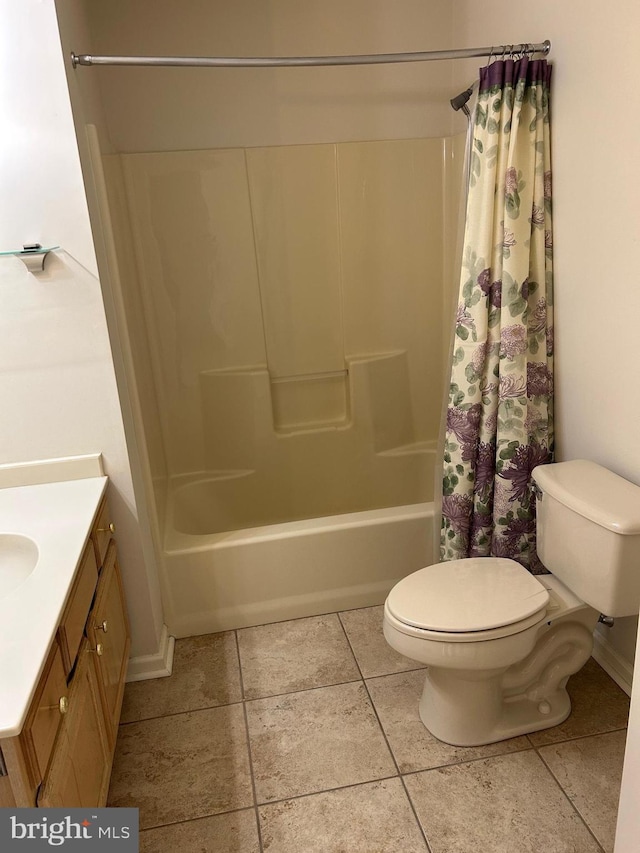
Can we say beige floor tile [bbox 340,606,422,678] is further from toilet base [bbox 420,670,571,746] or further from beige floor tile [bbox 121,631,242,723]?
beige floor tile [bbox 121,631,242,723]

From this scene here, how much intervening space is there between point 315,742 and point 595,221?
1.70 meters

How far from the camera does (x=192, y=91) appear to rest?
251cm

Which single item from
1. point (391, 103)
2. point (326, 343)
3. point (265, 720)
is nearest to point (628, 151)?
point (391, 103)

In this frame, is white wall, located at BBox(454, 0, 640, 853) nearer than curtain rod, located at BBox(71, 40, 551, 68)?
Yes

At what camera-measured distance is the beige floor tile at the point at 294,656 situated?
2.13m

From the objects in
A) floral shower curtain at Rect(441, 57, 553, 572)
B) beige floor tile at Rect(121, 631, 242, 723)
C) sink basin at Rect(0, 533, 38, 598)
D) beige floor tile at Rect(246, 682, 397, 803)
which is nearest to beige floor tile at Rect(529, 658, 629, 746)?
floral shower curtain at Rect(441, 57, 553, 572)

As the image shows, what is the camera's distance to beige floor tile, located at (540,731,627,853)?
1.61 m

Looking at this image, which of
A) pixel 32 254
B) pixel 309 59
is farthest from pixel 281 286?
pixel 32 254

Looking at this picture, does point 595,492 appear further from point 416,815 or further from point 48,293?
point 48,293

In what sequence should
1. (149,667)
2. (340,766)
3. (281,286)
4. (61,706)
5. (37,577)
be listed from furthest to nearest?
(281,286)
(149,667)
(340,766)
(37,577)
(61,706)

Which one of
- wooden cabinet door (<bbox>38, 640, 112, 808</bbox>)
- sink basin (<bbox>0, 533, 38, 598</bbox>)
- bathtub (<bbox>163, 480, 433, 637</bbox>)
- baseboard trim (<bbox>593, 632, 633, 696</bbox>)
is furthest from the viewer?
bathtub (<bbox>163, 480, 433, 637</bbox>)

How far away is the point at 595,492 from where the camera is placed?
174 cm

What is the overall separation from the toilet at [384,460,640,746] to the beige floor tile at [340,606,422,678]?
0.76ft

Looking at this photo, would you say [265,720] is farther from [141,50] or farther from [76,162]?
[141,50]
